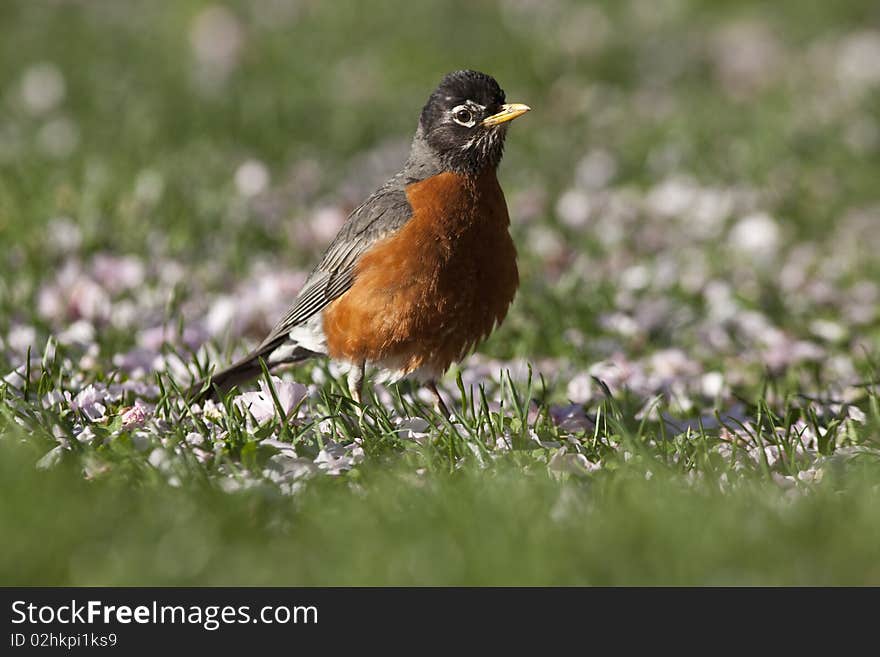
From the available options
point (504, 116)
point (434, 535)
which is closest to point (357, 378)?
point (504, 116)

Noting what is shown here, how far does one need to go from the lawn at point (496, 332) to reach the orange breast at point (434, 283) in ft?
0.77

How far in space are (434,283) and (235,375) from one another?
38.0 inches

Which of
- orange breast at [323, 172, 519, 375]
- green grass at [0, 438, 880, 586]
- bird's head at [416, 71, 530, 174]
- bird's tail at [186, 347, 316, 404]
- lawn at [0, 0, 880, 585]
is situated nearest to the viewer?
green grass at [0, 438, 880, 586]

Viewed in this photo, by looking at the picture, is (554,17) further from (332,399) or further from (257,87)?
(332,399)

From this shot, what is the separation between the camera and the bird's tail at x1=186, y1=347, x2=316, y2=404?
496 centimetres

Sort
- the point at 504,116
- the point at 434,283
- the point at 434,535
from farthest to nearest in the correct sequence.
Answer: the point at 504,116
the point at 434,283
the point at 434,535

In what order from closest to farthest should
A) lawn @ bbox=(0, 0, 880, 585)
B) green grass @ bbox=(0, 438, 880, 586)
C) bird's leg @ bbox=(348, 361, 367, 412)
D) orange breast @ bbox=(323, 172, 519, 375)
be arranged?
green grass @ bbox=(0, 438, 880, 586) < lawn @ bbox=(0, 0, 880, 585) < orange breast @ bbox=(323, 172, 519, 375) < bird's leg @ bbox=(348, 361, 367, 412)

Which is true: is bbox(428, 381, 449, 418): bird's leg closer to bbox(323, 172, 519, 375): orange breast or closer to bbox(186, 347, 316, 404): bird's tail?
bbox(323, 172, 519, 375): orange breast

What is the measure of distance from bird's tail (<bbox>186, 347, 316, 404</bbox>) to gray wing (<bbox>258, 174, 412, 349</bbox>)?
13 cm

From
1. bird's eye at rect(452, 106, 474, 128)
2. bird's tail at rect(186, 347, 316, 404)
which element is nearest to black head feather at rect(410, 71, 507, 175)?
bird's eye at rect(452, 106, 474, 128)

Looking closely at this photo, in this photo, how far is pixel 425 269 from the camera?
528 centimetres

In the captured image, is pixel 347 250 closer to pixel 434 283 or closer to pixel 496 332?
pixel 434 283

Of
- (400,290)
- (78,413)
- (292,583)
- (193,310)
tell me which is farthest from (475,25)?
(292,583)

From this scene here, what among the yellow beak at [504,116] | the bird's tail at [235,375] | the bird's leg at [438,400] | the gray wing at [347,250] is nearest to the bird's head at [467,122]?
the yellow beak at [504,116]
